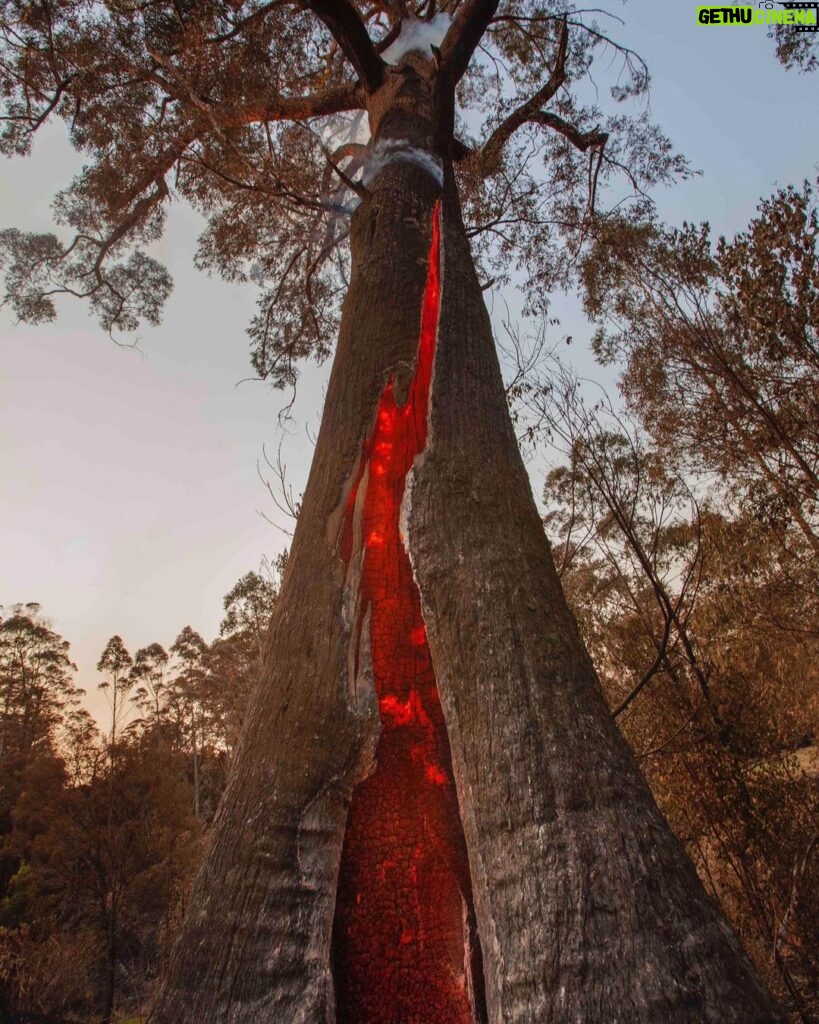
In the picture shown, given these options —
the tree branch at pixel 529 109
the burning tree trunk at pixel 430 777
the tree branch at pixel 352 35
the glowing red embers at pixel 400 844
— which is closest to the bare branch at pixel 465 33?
the tree branch at pixel 352 35

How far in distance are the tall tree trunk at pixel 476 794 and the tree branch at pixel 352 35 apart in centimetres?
266

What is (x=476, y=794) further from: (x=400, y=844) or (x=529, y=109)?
(x=529, y=109)

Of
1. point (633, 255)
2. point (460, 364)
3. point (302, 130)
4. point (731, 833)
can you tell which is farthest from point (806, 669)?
point (302, 130)

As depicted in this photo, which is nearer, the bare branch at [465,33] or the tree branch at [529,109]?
the bare branch at [465,33]

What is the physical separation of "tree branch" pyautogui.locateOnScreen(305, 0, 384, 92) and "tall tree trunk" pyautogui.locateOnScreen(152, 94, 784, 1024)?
2.66 m

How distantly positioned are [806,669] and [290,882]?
31.7ft

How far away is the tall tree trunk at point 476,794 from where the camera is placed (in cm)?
79

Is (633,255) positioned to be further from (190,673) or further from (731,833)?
(190,673)

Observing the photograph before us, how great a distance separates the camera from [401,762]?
1.32 m

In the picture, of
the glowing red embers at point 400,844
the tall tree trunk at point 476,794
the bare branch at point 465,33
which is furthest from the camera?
the bare branch at point 465,33

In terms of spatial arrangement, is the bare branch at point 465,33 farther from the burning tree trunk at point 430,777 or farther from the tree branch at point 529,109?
the burning tree trunk at point 430,777

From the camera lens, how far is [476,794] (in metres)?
1.02

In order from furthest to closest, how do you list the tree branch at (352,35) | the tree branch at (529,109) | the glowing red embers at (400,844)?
the tree branch at (529,109)
the tree branch at (352,35)
the glowing red embers at (400,844)

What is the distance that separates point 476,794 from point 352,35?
13.1 ft
